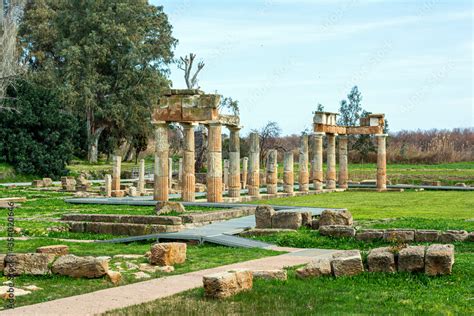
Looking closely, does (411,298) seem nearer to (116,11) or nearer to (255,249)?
(255,249)

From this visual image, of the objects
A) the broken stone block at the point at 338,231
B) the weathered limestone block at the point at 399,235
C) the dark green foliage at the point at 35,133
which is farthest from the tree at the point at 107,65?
the weathered limestone block at the point at 399,235

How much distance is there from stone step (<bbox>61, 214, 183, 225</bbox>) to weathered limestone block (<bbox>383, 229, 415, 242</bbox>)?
6.52 meters

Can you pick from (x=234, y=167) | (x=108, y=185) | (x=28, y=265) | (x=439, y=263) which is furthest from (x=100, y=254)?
(x=108, y=185)

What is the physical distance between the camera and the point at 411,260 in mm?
12781

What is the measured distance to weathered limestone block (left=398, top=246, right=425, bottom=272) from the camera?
12742 mm

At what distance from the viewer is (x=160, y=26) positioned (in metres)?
67.6

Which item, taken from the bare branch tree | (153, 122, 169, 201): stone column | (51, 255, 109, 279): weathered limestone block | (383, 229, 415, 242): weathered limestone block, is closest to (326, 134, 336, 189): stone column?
(153, 122, 169, 201): stone column

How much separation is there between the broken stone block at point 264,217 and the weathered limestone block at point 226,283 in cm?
918

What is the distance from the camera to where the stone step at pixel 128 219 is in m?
21.8

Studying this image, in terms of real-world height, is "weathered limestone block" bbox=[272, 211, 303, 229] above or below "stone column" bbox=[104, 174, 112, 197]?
below

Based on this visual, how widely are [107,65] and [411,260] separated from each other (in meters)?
53.0

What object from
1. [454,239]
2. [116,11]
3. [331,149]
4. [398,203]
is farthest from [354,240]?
[116,11]

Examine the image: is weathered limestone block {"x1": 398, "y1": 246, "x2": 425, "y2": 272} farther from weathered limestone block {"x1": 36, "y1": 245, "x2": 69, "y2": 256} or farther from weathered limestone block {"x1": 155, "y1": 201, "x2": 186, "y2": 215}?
weathered limestone block {"x1": 155, "y1": 201, "x2": 186, "y2": 215}

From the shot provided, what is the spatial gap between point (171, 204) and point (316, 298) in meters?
14.0
